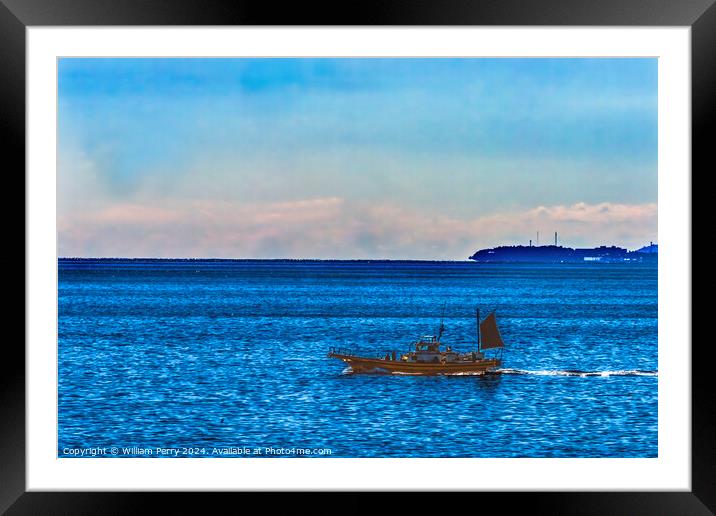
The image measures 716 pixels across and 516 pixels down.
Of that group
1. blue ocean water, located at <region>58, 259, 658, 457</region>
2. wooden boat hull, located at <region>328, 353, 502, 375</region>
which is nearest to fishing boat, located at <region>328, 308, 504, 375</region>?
wooden boat hull, located at <region>328, 353, 502, 375</region>

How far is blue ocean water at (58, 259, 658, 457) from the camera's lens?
1930cm

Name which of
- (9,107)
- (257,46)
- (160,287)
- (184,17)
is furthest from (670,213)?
(160,287)

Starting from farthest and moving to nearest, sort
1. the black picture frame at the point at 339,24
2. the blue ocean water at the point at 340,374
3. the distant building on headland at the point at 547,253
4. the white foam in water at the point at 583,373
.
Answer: the distant building on headland at the point at 547,253 < the white foam in water at the point at 583,373 < the blue ocean water at the point at 340,374 < the black picture frame at the point at 339,24

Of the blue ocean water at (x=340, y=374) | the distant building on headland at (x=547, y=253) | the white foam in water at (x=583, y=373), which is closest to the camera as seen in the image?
the blue ocean water at (x=340, y=374)

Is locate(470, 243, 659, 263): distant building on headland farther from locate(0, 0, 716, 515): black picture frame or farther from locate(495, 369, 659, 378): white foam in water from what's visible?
locate(0, 0, 716, 515): black picture frame

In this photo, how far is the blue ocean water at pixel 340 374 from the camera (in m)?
19.3

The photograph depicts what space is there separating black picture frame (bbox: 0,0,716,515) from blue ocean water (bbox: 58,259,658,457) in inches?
309

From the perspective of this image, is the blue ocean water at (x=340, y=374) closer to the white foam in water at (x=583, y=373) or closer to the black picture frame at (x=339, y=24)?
the white foam in water at (x=583, y=373)

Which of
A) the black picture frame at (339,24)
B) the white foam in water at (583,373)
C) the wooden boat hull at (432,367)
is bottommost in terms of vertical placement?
the white foam in water at (583,373)

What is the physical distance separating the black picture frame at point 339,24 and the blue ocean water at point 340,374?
784 centimetres

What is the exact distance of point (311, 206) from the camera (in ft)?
141

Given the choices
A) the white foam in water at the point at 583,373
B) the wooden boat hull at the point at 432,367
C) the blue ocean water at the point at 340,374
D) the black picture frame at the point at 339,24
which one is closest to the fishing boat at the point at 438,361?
the wooden boat hull at the point at 432,367

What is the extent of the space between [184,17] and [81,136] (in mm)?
41601

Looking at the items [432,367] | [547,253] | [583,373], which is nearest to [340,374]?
[432,367]
